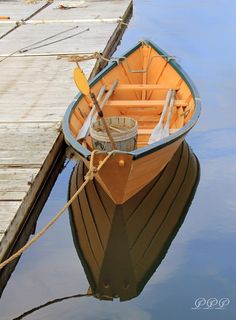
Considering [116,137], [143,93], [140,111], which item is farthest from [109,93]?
[116,137]

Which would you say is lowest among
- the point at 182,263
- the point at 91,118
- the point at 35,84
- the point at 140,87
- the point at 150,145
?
the point at 182,263

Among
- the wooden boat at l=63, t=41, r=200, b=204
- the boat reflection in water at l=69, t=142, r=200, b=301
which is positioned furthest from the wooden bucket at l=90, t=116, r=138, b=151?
the boat reflection in water at l=69, t=142, r=200, b=301

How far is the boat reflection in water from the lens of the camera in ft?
22.5

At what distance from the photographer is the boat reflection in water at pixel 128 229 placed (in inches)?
270

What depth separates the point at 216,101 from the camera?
12.3m

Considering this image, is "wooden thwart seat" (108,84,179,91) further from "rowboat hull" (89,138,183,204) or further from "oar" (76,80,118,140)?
"rowboat hull" (89,138,183,204)

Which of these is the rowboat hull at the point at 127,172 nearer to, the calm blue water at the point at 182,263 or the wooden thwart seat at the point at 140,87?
the calm blue water at the point at 182,263

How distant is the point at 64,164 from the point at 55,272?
3.07 meters

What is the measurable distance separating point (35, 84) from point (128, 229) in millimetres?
4958

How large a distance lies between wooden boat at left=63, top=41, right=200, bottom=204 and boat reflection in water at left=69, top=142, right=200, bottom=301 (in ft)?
1.16

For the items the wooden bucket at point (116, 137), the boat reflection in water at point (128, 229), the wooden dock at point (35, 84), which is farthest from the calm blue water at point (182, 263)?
the wooden bucket at point (116, 137)

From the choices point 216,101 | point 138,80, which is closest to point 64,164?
point 138,80

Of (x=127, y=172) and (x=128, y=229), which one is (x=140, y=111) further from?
(x=127, y=172)

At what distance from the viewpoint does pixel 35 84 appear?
11.4 m
